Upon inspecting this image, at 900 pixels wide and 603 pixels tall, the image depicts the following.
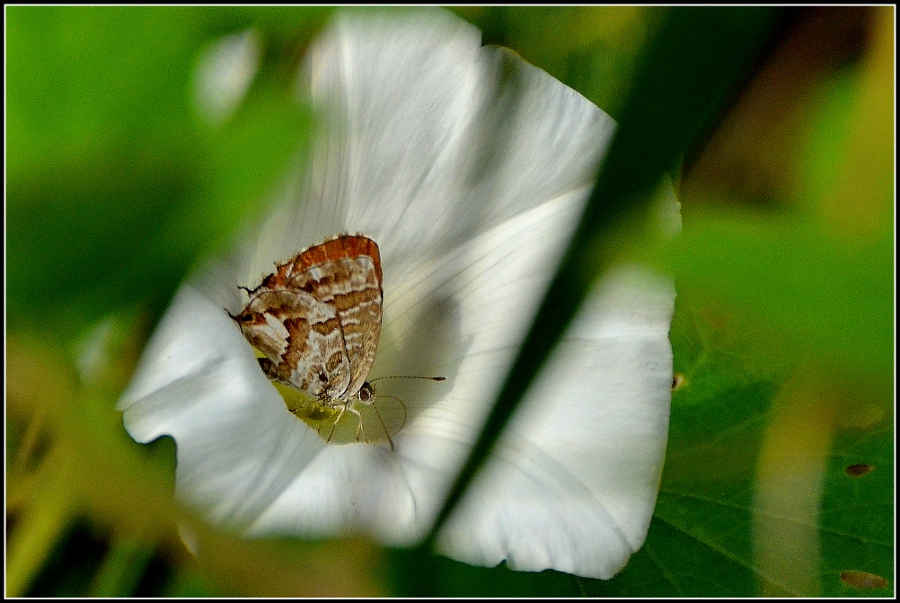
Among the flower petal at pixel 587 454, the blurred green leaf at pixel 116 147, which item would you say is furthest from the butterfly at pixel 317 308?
the blurred green leaf at pixel 116 147

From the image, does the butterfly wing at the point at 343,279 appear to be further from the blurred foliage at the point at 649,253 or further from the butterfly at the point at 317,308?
the blurred foliage at the point at 649,253

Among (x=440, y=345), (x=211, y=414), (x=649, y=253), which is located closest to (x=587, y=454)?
(x=440, y=345)

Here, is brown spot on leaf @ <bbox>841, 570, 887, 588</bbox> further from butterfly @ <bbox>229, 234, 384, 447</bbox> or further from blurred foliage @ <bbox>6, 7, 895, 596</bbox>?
butterfly @ <bbox>229, 234, 384, 447</bbox>

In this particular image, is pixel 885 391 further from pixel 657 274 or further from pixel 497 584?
pixel 657 274

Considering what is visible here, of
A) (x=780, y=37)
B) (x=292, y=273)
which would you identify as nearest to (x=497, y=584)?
(x=292, y=273)

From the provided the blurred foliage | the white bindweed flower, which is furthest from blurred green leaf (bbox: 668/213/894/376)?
the white bindweed flower

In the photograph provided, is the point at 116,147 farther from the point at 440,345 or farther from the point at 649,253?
the point at 440,345
